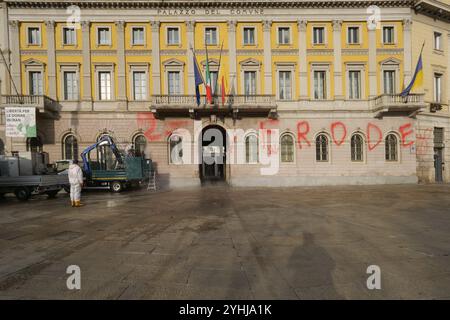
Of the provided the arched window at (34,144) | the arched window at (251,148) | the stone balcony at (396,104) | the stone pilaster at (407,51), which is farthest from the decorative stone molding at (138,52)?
the stone pilaster at (407,51)

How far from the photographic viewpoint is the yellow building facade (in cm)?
2120

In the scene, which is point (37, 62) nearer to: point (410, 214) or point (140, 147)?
point (140, 147)

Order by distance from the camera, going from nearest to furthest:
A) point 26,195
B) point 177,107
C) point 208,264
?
1. point 208,264
2. point 26,195
3. point 177,107

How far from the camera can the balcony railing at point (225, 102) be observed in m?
20.7

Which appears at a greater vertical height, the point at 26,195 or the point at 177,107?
the point at 177,107

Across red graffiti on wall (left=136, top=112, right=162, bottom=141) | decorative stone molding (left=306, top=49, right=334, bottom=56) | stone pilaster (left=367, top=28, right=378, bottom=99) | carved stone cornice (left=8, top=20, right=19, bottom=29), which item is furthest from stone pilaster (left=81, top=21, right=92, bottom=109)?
stone pilaster (left=367, top=28, right=378, bottom=99)

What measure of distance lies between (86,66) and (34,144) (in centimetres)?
750

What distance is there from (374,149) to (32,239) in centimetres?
2359

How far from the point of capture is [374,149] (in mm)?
22109

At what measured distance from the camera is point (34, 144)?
20.8m

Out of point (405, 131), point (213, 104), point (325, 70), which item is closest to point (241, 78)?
point (213, 104)

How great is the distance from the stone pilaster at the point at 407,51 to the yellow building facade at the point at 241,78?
9cm

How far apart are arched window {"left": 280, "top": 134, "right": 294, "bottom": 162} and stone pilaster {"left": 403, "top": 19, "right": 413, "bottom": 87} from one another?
1098 centimetres
